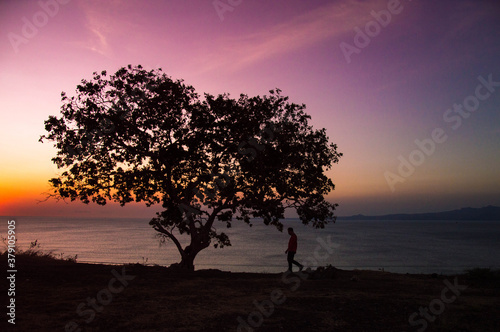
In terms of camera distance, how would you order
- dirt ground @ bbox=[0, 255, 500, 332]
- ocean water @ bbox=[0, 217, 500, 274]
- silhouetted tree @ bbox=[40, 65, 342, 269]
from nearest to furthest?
dirt ground @ bbox=[0, 255, 500, 332]
silhouetted tree @ bbox=[40, 65, 342, 269]
ocean water @ bbox=[0, 217, 500, 274]

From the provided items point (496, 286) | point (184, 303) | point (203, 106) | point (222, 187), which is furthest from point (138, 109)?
point (496, 286)

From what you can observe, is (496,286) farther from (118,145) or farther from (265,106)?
(118,145)

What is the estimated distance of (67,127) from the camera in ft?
58.7

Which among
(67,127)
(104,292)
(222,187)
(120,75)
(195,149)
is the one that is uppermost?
(120,75)

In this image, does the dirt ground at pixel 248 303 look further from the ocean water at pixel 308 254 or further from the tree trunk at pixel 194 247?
the ocean water at pixel 308 254

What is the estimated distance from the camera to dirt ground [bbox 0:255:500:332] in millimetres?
8008

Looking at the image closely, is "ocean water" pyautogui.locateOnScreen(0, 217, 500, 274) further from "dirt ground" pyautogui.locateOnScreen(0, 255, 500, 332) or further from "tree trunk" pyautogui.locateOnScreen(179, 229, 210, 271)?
"dirt ground" pyautogui.locateOnScreen(0, 255, 500, 332)

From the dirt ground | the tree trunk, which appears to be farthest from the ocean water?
the dirt ground

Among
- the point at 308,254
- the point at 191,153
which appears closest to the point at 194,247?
the point at 191,153

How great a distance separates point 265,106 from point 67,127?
10700 mm

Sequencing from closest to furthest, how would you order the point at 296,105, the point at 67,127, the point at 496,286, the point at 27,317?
the point at 27,317
the point at 496,286
the point at 67,127
the point at 296,105

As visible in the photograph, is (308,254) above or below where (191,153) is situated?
below

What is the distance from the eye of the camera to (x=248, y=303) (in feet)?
33.6

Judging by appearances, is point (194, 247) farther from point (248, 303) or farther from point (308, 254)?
point (308, 254)
